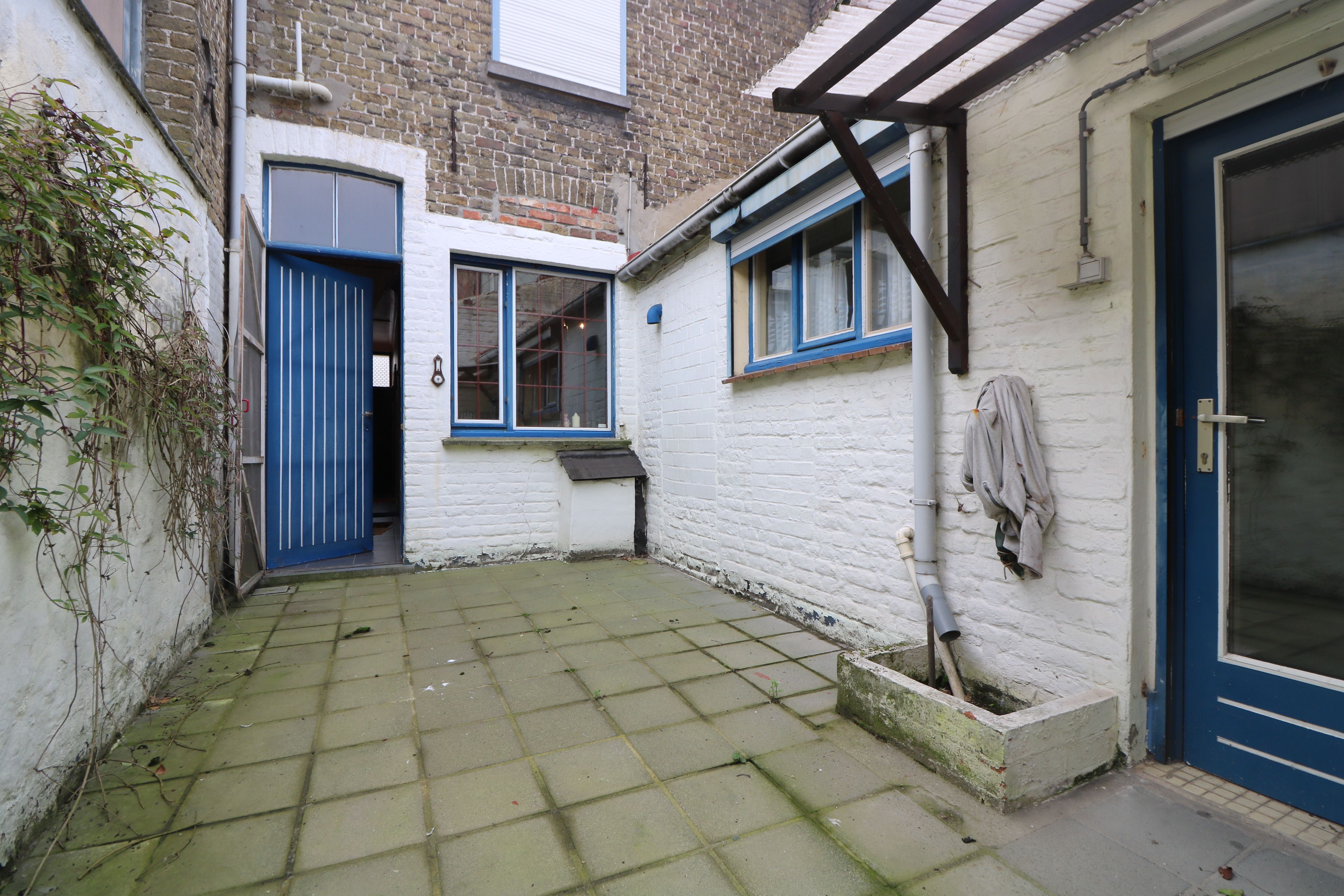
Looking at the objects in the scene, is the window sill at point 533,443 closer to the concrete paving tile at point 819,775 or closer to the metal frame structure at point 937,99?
the metal frame structure at point 937,99

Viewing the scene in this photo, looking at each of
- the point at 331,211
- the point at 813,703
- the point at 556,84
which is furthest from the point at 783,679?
the point at 556,84

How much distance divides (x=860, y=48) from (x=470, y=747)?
2.80 meters

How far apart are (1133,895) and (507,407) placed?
16.8 feet

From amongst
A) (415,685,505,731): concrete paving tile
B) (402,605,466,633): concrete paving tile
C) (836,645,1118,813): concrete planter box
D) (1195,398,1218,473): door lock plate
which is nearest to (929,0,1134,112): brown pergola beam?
(1195,398,1218,473): door lock plate

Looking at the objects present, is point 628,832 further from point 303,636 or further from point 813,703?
point 303,636

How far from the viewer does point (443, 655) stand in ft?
10.5

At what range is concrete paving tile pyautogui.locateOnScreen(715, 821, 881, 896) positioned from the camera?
156 centimetres

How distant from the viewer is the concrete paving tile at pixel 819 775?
195 cm

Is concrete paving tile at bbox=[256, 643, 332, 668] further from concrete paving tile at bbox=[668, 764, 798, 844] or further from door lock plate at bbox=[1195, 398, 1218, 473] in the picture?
door lock plate at bbox=[1195, 398, 1218, 473]

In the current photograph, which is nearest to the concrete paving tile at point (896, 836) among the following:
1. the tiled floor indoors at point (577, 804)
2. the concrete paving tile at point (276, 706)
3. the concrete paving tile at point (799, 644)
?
the tiled floor indoors at point (577, 804)

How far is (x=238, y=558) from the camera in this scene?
4137mm

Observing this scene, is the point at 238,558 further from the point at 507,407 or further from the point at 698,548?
the point at 698,548

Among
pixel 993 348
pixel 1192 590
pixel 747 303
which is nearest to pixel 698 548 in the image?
pixel 747 303

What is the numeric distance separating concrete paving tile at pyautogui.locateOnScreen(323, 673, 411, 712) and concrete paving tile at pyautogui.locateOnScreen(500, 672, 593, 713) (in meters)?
0.45
